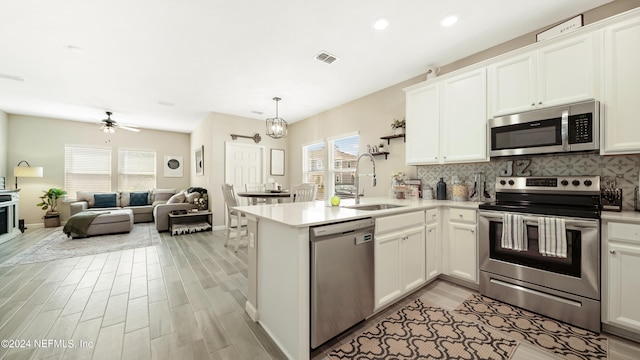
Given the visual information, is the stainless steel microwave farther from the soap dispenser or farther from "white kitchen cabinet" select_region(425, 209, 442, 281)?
"white kitchen cabinet" select_region(425, 209, 442, 281)

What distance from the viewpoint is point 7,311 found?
6.76 ft

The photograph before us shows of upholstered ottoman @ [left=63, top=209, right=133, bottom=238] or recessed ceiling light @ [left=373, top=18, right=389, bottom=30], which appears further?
upholstered ottoman @ [left=63, top=209, right=133, bottom=238]

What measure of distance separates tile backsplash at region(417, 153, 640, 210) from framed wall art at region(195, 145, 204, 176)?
19.3 feet

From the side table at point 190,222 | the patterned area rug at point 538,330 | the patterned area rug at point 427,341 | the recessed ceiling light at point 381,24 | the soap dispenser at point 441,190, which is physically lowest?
the patterned area rug at point 427,341

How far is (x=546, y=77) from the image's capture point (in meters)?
2.17

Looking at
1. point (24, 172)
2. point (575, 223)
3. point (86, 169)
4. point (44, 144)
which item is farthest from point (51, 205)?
point (575, 223)

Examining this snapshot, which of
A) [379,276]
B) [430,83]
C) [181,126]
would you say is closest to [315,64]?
[430,83]

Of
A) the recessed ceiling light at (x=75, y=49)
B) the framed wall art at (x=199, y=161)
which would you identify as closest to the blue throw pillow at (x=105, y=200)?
the framed wall art at (x=199, y=161)

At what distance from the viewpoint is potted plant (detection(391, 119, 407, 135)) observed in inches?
140

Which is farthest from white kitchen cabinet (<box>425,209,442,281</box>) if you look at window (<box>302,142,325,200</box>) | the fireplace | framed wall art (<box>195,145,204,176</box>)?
the fireplace

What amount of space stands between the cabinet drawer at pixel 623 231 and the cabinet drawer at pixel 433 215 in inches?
49.0

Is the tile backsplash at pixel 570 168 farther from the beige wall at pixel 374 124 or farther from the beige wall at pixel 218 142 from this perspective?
the beige wall at pixel 218 142

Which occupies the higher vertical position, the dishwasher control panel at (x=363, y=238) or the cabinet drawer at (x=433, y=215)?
the cabinet drawer at (x=433, y=215)

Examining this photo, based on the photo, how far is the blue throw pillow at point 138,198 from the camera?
22.0 ft
